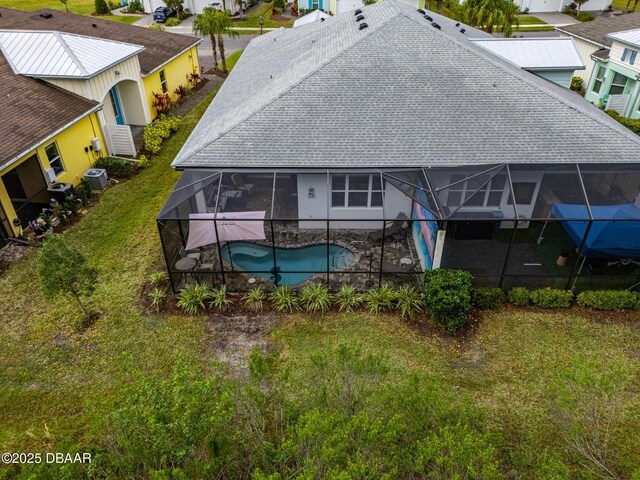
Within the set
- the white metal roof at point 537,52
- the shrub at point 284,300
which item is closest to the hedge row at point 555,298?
the shrub at point 284,300

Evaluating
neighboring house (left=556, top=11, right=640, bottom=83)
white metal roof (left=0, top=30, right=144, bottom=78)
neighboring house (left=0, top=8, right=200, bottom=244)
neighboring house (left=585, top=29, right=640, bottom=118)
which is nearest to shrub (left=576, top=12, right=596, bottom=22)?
neighboring house (left=556, top=11, right=640, bottom=83)

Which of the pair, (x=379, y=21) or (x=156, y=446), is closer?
(x=156, y=446)

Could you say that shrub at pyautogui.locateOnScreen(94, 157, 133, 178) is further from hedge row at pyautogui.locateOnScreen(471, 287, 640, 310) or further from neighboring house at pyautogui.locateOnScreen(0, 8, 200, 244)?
hedge row at pyautogui.locateOnScreen(471, 287, 640, 310)

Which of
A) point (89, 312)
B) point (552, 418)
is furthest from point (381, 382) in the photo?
point (89, 312)

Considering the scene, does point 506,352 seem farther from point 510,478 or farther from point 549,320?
point 510,478

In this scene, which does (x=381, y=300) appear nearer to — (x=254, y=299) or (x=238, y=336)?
(x=254, y=299)

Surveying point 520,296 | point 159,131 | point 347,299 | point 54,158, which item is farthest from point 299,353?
point 159,131
